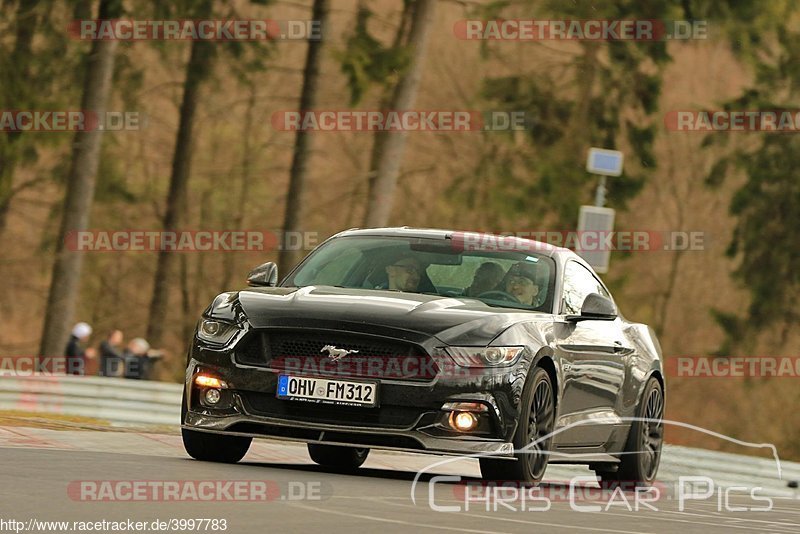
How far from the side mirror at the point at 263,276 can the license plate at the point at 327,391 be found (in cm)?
153

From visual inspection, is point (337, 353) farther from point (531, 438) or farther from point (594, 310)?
point (594, 310)

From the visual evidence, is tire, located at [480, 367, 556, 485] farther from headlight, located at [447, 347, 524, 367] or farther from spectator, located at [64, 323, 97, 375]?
spectator, located at [64, 323, 97, 375]

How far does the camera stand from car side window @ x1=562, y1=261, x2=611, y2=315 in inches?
485

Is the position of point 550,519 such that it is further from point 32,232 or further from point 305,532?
point 32,232

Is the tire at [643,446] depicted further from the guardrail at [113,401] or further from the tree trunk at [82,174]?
the tree trunk at [82,174]

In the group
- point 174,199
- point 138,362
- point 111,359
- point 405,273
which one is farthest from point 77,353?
point 405,273

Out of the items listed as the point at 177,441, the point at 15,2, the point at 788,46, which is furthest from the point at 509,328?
the point at 788,46

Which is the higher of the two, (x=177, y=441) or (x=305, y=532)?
(x=305, y=532)

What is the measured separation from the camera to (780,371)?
44.0m

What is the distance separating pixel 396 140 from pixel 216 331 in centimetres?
1656

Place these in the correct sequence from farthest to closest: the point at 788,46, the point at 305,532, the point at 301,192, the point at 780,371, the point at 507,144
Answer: the point at 780,371
the point at 507,144
the point at 788,46
the point at 301,192
the point at 305,532

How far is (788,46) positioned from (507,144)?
6.81 meters

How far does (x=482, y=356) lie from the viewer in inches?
423

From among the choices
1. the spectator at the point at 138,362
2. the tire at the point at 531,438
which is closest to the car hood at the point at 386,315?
the tire at the point at 531,438
